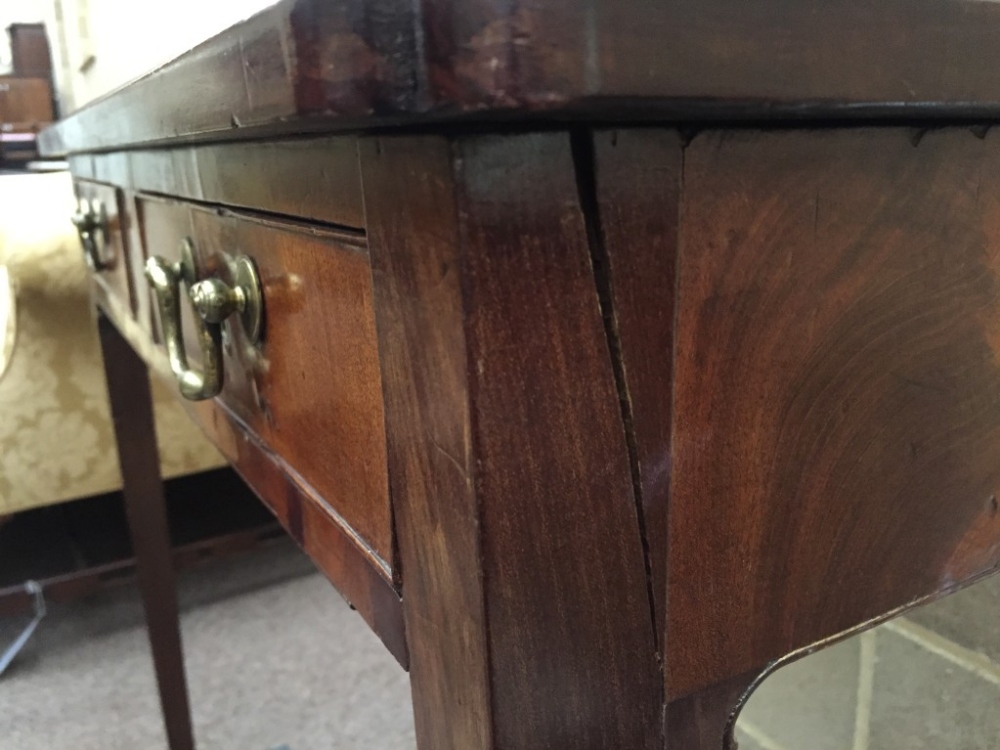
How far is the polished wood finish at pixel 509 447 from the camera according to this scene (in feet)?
0.61

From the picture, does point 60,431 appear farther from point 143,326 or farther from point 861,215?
point 861,215

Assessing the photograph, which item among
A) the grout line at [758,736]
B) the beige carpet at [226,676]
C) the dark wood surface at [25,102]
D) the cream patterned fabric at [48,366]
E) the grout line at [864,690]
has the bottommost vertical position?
the beige carpet at [226,676]

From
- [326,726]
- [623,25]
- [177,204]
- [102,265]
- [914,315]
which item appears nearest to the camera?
[623,25]

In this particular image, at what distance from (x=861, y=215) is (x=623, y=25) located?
0.11 meters

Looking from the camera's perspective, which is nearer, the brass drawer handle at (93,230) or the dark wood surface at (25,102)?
the brass drawer handle at (93,230)

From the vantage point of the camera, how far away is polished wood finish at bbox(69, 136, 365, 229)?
0.24 meters

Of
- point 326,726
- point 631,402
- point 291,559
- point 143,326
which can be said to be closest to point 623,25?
point 631,402

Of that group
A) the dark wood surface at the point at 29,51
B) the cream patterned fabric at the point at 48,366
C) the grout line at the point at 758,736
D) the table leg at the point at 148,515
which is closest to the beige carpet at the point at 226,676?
the table leg at the point at 148,515

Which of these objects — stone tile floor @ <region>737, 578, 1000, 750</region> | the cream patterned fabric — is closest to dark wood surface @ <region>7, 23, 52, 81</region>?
the cream patterned fabric

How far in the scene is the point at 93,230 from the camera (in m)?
0.81

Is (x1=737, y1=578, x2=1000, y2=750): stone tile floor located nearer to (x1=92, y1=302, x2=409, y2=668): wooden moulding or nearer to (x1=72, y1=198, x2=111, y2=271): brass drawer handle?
(x1=92, y1=302, x2=409, y2=668): wooden moulding

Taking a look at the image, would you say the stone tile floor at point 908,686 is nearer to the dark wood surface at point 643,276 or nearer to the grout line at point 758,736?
the grout line at point 758,736

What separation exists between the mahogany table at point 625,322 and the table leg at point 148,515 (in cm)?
72

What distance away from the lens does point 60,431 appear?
1.29 meters
